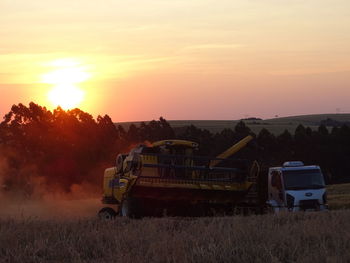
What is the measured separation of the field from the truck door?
24.6 ft

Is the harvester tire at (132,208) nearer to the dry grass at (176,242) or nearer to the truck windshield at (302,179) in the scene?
the truck windshield at (302,179)

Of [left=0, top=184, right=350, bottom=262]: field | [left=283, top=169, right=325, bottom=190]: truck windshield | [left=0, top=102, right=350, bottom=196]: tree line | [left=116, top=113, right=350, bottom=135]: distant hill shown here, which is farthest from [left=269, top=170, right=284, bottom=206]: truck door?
[left=116, top=113, right=350, bottom=135]: distant hill

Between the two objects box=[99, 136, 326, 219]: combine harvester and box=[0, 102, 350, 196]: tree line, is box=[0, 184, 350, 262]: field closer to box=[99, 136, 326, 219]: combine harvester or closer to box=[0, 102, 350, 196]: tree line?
box=[99, 136, 326, 219]: combine harvester

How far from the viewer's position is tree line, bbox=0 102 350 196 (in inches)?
2222

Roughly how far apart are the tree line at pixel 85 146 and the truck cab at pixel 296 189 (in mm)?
30089

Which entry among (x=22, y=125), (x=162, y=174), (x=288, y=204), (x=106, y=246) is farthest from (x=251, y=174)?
(x=22, y=125)

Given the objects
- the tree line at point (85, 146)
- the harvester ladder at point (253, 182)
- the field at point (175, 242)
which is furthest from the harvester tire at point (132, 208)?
the tree line at point (85, 146)

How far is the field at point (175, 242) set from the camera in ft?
27.7

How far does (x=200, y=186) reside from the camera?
19.1 meters

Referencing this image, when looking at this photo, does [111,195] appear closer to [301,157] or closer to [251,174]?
[251,174]

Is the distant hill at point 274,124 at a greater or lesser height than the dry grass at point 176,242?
greater

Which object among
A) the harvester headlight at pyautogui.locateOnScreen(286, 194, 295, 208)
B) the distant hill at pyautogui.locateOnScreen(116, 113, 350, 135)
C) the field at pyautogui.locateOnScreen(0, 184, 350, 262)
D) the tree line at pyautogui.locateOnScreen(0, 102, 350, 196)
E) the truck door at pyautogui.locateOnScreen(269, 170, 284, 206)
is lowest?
the field at pyautogui.locateOnScreen(0, 184, 350, 262)

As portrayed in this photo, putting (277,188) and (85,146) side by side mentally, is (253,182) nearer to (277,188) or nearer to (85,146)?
(277,188)

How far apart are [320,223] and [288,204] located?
8087 mm
